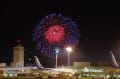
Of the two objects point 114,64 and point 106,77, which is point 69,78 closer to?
point 106,77

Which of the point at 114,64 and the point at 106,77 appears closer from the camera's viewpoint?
the point at 106,77

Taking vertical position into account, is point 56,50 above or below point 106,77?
above

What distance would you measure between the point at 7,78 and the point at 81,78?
46.5 feet

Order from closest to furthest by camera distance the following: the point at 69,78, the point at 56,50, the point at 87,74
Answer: the point at 69,78 < the point at 87,74 < the point at 56,50

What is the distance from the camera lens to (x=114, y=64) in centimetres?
10600

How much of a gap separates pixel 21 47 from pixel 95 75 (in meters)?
72.3

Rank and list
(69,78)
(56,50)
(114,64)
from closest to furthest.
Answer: (69,78), (56,50), (114,64)

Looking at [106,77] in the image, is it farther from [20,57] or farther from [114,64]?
[20,57]

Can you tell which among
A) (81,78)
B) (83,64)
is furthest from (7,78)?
(83,64)

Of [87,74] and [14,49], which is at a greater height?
[14,49]

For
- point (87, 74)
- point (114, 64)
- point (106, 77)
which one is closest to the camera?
point (106, 77)

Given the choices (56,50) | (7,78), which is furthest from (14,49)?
(7,78)

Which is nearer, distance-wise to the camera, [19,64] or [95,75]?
[95,75]

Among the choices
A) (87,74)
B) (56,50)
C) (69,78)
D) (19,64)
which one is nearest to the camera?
(69,78)
